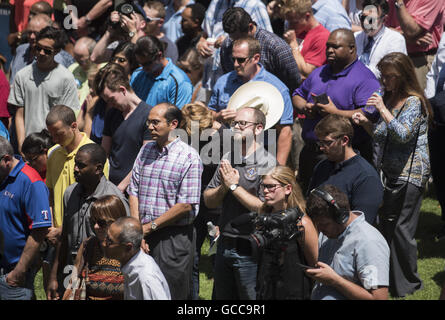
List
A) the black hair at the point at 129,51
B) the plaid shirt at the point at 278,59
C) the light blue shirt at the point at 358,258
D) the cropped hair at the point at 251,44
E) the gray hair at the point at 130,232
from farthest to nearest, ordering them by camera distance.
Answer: the black hair at the point at 129,51 < the plaid shirt at the point at 278,59 < the cropped hair at the point at 251,44 < the gray hair at the point at 130,232 < the light blue shirt at the point at 358,258

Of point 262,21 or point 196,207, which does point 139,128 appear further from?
point 262,21

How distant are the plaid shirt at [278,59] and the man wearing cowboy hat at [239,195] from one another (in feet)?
4.69

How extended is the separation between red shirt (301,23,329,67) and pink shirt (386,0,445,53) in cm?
116

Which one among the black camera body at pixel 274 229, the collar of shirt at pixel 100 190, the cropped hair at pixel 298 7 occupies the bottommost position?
the collar of shirt at pixel 100 190

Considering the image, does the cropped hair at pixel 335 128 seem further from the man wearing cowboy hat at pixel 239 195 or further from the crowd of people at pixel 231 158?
the man wearing cowboy hat at pixel 239 195

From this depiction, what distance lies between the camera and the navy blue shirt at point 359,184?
6.18 meters

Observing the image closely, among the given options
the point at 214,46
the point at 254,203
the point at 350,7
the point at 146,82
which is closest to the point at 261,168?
the point at 254,203

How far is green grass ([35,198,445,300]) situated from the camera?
291 inches

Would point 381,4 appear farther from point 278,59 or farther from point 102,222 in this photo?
point 102,222

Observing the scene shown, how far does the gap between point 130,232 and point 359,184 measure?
1.98 meters

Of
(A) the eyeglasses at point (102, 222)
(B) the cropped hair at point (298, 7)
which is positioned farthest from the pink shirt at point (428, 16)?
(A) the eyeglasses at point (102, 222)

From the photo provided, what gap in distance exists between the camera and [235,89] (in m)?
7.81

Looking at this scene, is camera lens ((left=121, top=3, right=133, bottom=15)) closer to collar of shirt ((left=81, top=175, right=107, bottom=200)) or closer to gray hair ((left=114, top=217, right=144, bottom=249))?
collar of shirt ((left=81, top=175, right=107, bottom=200))

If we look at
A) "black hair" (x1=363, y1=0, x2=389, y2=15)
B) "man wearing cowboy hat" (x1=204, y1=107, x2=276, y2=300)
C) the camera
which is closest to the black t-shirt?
"man wearing cowboy hat" (x1=204, y1=107, x2=276, y2=300)
